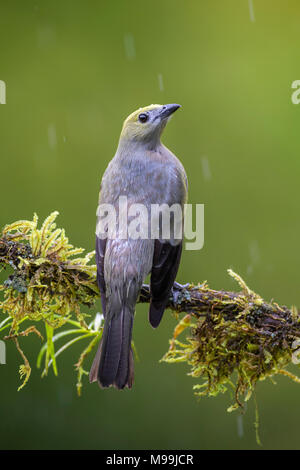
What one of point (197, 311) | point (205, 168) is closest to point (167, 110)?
point (197, 311)

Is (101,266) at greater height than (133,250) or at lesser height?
lesser

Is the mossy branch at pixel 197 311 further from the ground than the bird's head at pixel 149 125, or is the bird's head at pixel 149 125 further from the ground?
the bird's head at pixel 149 125

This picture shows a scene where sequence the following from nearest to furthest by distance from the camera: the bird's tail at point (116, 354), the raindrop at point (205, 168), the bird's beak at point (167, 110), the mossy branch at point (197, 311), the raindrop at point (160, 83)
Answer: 1. the mossy branch at point (197, 311)
2. the bird's tail at point (116, 354)
3. the bird's beak at point (167, 110)
4. the raindrop at point (205, 168)
5. the raindrop at point (160, 83)

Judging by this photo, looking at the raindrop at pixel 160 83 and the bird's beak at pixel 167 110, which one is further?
the raindrop at pixel 160 83

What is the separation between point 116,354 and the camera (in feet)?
9.87

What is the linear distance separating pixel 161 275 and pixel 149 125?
45.2 inches

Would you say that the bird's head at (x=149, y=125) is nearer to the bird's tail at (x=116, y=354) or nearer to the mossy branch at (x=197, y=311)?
the mossy branch at (x=197, y=311)

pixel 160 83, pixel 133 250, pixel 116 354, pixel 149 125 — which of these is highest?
pixel 160 83

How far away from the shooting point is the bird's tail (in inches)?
117

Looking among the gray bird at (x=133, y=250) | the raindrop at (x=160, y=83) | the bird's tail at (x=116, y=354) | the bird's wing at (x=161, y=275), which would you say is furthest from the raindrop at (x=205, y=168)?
the bird's tail at (x=116, y=354)

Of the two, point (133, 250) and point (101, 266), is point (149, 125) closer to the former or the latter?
point (133, 250)

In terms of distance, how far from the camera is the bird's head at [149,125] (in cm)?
384

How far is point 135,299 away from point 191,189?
10.7 feet

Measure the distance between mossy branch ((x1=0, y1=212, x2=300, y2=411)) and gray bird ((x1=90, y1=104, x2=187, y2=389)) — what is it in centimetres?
11
